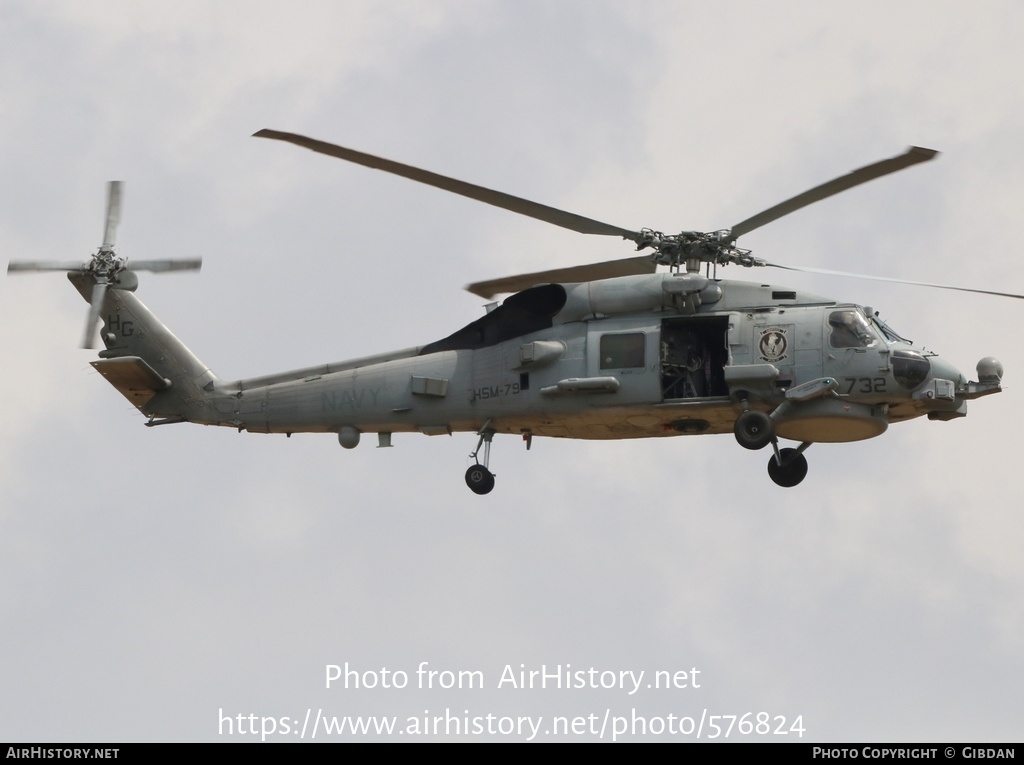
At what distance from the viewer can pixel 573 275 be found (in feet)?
89.8

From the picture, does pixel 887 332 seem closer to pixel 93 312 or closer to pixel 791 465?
pixel 791 465

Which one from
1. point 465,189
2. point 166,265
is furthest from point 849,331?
point 166,265

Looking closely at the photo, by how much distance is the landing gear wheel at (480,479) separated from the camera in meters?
26.9

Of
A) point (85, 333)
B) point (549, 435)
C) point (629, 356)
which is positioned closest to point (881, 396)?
point (629, 356)

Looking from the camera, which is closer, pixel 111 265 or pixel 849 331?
pixel 849 331

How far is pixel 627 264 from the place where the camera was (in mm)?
26938

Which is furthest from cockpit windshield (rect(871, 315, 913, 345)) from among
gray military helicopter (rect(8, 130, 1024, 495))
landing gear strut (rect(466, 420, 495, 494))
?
landing gear strut (rect(466, 420, 495, 494))

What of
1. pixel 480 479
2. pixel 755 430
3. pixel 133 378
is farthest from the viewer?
pixel 133 378

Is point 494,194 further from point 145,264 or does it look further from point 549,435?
point 145,264

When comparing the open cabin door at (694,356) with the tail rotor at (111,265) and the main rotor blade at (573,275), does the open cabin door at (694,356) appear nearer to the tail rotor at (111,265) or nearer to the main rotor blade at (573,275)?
the main rotor blade at (573,275)

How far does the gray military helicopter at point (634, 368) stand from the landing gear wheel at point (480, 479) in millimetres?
23

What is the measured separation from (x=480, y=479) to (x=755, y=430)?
4.81m

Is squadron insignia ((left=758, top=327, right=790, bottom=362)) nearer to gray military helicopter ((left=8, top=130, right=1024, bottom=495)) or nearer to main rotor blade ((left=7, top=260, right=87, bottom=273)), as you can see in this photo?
gray military helicopter ((left=8, top=130, right=1024, bottom=495))

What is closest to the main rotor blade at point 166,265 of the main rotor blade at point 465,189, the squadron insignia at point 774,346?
the main rotor blade at point 465,189
